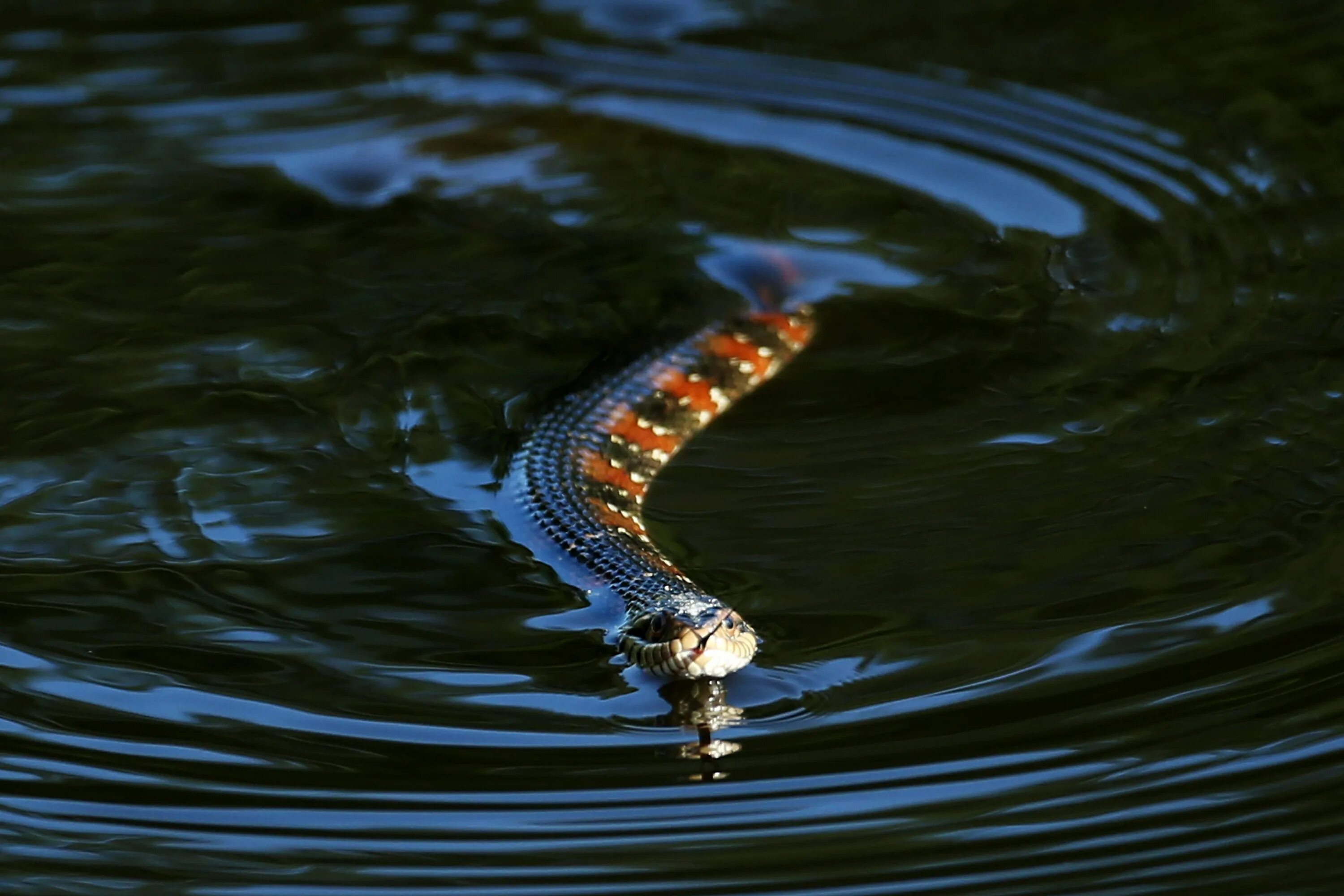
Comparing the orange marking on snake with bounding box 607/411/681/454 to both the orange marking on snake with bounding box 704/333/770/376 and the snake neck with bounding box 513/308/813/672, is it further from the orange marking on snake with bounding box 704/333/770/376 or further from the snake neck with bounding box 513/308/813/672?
the orange marking on snake with bounding box 704/333/770/376

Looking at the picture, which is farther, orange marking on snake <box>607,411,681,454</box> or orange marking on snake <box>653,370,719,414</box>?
orange marking on snake <box>653,370,719,414</box>

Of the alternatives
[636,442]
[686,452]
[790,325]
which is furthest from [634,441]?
[790,325]

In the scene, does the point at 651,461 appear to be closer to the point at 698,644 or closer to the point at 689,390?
the point at 689,390

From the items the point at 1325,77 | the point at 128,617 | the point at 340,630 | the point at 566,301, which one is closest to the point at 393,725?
the point at 340,630

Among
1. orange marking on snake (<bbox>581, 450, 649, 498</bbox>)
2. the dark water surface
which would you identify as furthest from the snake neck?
the dark water surface

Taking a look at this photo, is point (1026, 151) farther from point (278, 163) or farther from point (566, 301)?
point (278, 163)

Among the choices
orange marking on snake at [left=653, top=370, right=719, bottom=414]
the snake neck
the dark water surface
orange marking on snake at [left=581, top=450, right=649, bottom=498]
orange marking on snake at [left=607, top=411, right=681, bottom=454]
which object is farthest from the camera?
orange marking on snake at [left=653, top=370, right=719, bottom=414]

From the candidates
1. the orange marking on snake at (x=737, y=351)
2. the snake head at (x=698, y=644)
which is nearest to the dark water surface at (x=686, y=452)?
the snake head at (x=698, y=644)

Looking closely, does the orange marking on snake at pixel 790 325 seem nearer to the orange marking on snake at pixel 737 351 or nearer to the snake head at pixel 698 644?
the orange marking on snake at pixel 737 351
